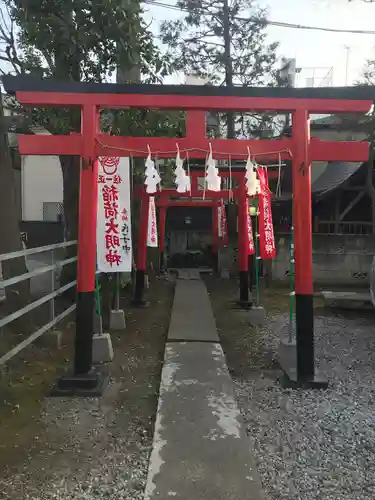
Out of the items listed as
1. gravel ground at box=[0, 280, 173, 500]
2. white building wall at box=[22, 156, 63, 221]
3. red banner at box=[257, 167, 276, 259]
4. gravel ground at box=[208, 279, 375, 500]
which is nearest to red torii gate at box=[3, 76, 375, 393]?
gravel ground at box=[0, 280, 173, 500]

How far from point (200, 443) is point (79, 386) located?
6.29ft

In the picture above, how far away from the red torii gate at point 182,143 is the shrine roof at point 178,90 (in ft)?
0.03

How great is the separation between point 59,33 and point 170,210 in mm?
16405

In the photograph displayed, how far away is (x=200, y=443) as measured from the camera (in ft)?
12.6

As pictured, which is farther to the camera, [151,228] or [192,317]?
[151,228]

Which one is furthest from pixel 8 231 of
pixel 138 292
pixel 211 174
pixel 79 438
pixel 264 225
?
pixel 138 292

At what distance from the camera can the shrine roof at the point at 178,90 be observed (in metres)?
5.02

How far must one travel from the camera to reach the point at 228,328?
8.80 meters

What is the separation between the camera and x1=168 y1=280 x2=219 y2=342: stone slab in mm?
7714

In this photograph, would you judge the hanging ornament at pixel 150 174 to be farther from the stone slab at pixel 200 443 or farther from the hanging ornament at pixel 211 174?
the stone slab at pixel 200 443

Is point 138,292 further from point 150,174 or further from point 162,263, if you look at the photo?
point 162,263

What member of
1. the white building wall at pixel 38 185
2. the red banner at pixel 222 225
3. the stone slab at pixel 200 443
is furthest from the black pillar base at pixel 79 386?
the white building wall at pixel 38 185

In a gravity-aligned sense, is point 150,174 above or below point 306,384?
above

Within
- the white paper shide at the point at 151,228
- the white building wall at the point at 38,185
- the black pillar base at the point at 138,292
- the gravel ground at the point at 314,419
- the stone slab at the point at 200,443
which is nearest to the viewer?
the stone slab at the point at 200,443
